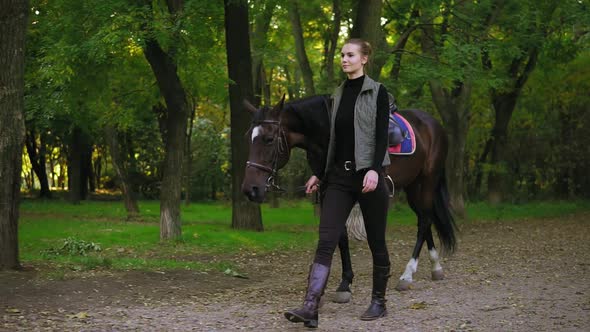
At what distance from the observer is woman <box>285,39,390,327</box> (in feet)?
22.9

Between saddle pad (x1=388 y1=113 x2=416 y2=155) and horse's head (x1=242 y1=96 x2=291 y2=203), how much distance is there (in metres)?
2.57

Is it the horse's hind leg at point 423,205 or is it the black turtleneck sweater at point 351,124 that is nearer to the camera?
the black turtleneck sweater at point 351,124

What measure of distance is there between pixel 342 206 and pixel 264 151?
0.85 m

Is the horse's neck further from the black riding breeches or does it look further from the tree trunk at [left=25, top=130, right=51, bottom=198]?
the tree trunk at [left=25, top=130, right=51, bottom=198]

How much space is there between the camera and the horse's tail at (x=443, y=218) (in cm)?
1077

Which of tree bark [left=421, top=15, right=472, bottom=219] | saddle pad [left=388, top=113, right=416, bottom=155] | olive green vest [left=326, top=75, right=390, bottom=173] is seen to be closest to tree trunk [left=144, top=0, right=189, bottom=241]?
saddle pad [left=388, top=113, right=416, bottom=155]

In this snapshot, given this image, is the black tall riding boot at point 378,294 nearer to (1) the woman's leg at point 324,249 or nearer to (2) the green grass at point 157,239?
(1) the woman's leg at point 324,249

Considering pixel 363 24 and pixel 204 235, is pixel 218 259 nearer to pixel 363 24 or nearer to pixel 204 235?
pixel 204 235

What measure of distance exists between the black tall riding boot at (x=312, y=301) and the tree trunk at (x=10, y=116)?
442 centimetres

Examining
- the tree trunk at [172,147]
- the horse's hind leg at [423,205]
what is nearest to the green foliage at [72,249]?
the tree trunk at [172,147]

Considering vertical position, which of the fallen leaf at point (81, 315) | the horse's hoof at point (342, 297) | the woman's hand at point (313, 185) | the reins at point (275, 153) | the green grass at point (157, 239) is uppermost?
the reins at point (275, 153)

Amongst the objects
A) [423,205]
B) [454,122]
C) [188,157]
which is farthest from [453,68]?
[188,157]

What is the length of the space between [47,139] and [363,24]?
2533 centimetres

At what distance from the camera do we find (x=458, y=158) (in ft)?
80.9
